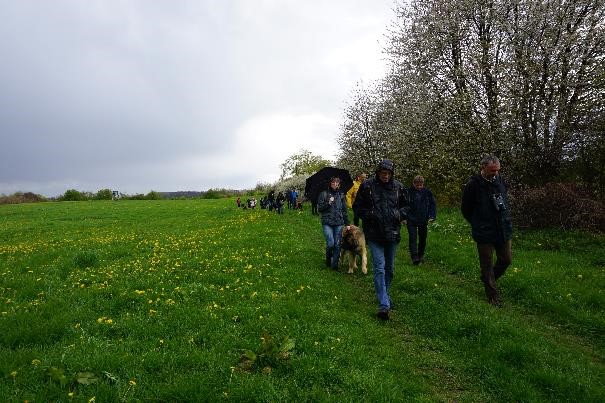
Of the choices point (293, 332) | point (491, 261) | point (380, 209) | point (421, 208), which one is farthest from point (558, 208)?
point (293, 332)

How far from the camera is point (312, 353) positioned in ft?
20.1

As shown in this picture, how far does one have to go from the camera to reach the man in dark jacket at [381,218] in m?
8.10

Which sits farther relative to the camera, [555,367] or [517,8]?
[517,8]

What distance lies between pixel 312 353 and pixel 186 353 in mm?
1780

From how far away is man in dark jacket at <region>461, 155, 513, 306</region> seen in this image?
8688 mm

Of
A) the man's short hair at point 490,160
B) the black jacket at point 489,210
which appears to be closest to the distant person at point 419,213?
the black jacket at point 489,210

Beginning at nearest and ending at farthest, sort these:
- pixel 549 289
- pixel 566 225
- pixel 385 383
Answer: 1. pixel 385 383
2. pixel 549 289
3. pixel 566 225

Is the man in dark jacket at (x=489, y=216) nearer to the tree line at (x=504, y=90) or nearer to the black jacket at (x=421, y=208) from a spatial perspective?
the black jacket at (x=421, y=208)

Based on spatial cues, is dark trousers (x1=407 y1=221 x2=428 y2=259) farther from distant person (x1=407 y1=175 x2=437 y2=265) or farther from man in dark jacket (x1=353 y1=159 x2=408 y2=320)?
man in dark jacket (x1=353 y1=159 x2=408 y2=320)

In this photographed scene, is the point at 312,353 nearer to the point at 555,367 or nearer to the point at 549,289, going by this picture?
the point at 555,367

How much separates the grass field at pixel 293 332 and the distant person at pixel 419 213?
0.60 meters

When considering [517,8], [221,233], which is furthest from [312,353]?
[517,8]

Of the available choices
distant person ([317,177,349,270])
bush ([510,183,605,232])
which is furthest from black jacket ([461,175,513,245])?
bush ([510,183,605,232])

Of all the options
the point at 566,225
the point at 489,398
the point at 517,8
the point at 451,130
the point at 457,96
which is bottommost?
the point at 489,398
